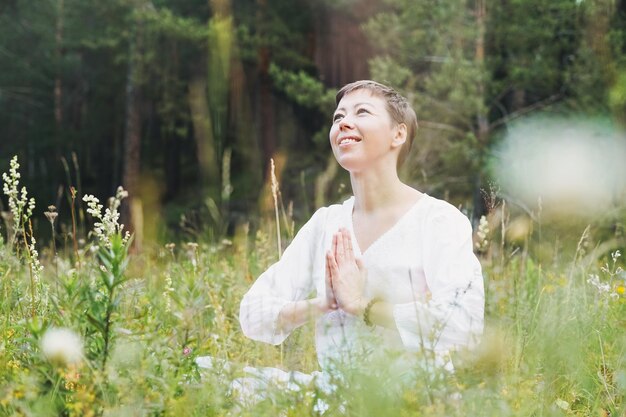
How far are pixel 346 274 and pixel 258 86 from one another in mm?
20903

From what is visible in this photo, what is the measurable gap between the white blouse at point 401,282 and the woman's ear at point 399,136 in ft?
0.79

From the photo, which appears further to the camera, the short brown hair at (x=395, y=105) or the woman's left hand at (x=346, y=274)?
the short brown hair at (x=395, y=105)

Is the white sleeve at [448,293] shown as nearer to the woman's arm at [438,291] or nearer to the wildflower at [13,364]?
the woman's arm at [438,291]

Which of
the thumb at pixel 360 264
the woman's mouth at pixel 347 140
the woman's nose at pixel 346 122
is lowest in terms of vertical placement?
the thumb at pixel 360 264

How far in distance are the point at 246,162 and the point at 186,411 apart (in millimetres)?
21457

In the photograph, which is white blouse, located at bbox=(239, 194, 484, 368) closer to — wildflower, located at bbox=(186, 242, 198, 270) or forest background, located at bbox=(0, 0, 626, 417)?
forest background, located at bbox=(0, 0, 626, 417)

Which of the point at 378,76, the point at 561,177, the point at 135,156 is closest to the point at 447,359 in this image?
the point at 561,177

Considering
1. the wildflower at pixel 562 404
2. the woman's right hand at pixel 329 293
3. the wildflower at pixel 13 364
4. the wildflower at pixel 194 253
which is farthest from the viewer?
the wildflower at pixel 194 253

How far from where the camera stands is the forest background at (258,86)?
11.4 meters

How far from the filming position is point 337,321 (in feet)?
9.36

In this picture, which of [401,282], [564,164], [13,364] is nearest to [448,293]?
[401,282]

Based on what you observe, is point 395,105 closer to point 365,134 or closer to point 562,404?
point 365,134

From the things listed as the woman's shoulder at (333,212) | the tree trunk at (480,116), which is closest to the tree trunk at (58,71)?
the tree trunk at (480,116)

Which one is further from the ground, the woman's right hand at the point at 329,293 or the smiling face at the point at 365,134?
the smiling face at the point at 365,134
